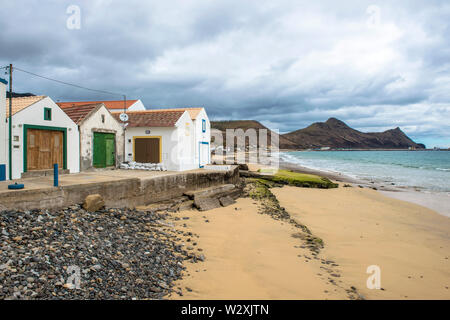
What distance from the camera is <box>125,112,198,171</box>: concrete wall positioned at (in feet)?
56.0

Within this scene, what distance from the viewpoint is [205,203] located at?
480 inches

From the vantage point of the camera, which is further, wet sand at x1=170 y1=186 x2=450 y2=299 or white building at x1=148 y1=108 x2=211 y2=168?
white building at x1=148 y1=108 x2=211 y2=168

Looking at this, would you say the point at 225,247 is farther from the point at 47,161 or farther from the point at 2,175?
the point at 47,161

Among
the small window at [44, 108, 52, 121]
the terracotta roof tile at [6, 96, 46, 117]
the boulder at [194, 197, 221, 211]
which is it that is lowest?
the boulder at [194, 197, 221, 211]

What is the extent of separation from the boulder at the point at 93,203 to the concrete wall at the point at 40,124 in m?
5.24

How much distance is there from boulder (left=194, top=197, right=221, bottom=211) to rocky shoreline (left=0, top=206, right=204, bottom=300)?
3.83 m

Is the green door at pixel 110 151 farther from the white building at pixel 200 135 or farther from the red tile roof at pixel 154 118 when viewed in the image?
the white building at pixel 200 135

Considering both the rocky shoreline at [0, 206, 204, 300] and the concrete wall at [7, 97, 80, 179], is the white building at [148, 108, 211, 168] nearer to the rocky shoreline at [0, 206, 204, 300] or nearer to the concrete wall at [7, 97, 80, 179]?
the concrete wall at [7, 97, 80, 179]

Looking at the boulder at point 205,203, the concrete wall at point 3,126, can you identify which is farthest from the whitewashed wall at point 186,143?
the concrete wall at point 3,126

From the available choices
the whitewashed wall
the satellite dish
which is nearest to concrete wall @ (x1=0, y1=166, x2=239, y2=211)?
the whitewashed wall

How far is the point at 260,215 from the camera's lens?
11.6 m

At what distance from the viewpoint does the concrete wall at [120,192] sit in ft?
23.0
